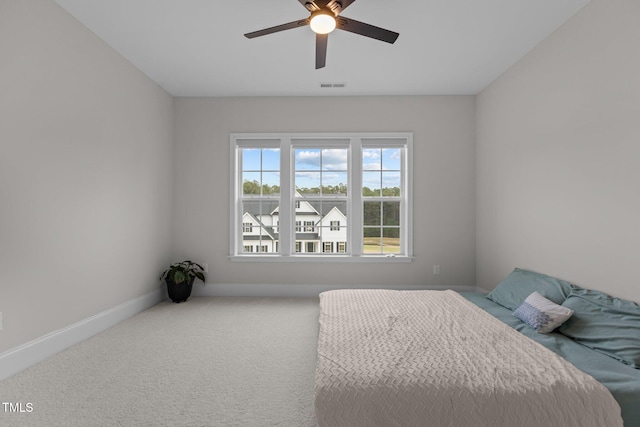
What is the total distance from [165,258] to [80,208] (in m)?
1.58

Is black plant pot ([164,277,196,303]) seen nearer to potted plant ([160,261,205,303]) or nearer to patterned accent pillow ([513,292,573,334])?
potted plant ([160,261,205,303])

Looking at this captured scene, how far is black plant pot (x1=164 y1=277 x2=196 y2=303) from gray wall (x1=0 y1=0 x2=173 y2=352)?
Answer: 0.29m

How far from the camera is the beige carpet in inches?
70.1

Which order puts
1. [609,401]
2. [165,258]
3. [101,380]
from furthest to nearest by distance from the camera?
1. [165,258]
2. [101,380]
3. [609,401]

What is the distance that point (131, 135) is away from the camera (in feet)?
11.5

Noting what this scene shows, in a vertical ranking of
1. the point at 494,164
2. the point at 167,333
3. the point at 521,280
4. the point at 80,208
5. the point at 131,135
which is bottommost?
the point at 167,333

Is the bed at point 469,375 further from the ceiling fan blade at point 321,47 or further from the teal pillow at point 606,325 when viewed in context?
the ceiling fan blade at point 321,47

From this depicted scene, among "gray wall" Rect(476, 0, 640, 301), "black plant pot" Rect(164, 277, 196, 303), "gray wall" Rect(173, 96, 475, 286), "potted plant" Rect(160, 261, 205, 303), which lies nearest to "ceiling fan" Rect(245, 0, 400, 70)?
"gray wall" Rect(476, 0, 640, 301)

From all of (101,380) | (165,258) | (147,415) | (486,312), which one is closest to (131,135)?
(165,258)

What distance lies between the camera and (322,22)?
2119mm

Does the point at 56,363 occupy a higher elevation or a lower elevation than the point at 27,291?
lower

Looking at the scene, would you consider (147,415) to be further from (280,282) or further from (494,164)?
(494,164)

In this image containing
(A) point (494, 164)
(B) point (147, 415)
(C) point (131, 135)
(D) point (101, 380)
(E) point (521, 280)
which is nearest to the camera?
(B) point (147, 415)

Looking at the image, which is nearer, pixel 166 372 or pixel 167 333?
pixel 166 372
